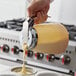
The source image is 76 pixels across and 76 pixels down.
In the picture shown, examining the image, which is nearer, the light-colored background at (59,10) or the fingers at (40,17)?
the fingers at (40,17)

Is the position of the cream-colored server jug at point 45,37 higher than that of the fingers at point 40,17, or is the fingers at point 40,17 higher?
the fingers at point 40,17

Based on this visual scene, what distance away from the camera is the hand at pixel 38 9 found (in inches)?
35.3

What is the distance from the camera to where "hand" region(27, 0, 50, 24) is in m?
0.90

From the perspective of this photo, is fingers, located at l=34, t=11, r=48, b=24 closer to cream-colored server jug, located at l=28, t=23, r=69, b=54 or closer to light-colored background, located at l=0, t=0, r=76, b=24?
cream-colored server jug, located at l=28, t=23, r=69, b=54

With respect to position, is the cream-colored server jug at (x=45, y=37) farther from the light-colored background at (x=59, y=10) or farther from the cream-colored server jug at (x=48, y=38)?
the light-colored background at (x=59, y=10)

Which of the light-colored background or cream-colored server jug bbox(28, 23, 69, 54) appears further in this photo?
the light-colored background

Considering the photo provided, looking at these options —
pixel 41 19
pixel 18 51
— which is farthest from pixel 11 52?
pixel 41 19

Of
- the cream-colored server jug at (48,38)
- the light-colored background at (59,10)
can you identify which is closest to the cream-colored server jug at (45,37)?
the cream-colored server jug at (48,38)

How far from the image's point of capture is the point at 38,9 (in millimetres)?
914

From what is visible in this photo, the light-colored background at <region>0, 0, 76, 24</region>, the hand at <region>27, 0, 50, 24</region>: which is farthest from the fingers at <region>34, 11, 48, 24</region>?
the light-colored background at <region>0, 0, 76, 24</region>

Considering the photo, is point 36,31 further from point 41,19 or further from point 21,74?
point 21,74

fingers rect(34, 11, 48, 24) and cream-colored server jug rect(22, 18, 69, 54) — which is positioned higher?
fingers rect(34, 11, 48, 24)

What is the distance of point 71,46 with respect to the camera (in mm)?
1146

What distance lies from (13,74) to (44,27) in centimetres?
27
